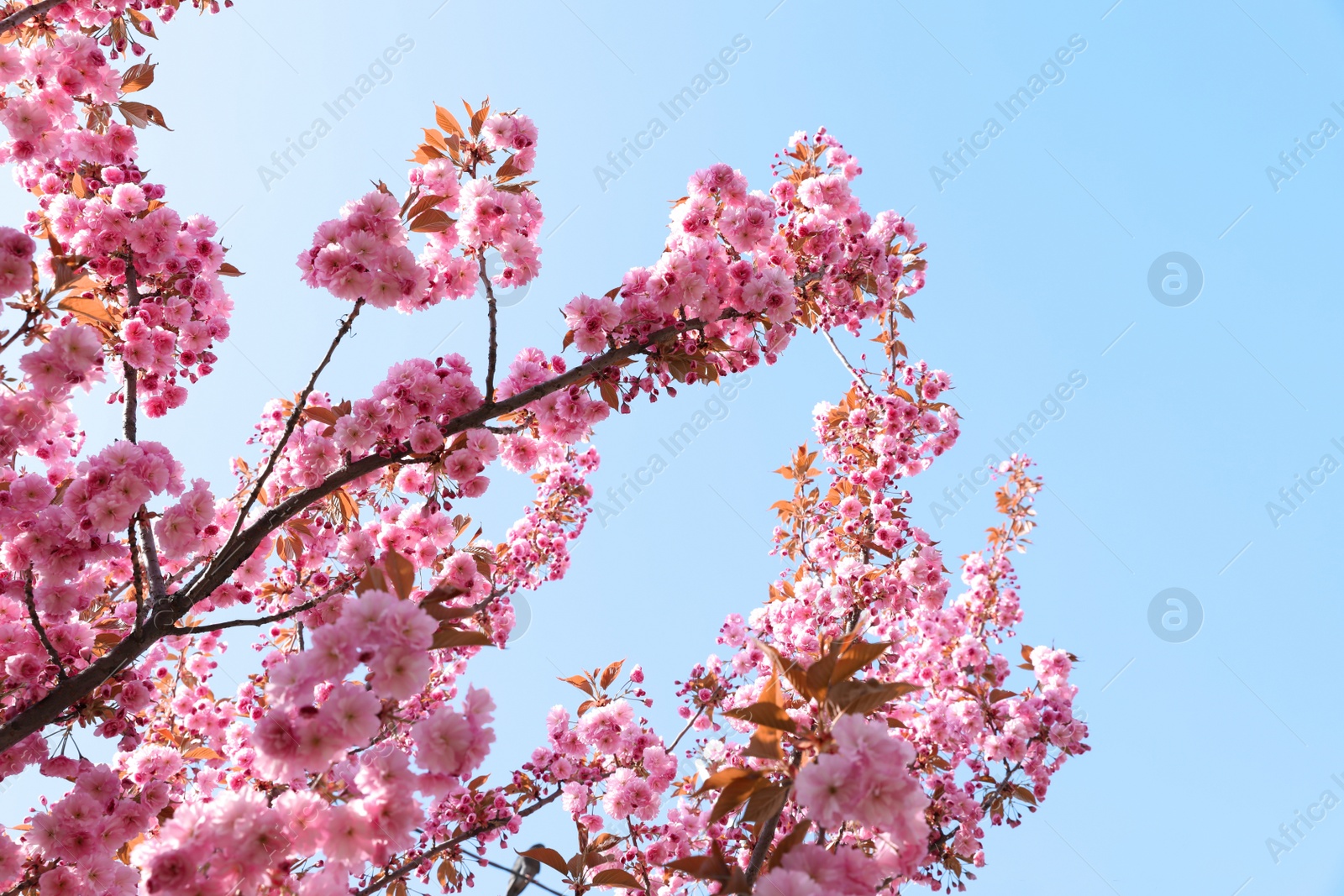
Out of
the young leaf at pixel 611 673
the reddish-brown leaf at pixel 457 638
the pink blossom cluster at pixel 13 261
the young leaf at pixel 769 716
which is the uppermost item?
the pink blossom cluster at pixel 13 261

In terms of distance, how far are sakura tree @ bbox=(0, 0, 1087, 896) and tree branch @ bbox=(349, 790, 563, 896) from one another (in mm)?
27

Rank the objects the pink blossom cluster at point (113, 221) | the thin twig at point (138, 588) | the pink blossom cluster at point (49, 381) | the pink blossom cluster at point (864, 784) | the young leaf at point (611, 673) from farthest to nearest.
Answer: the young leaf at point (611, 673) → the pink blossom cluster at point (113, 221) → the pink blossom cluster at point (49, 381) → the thin twig at point (138, 588) → the pink blossom cluster at point (864, 784)

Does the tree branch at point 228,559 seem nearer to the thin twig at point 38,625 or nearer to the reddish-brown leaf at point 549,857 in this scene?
the thin twig at point 38,625

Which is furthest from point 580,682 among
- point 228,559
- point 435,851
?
point 228,559

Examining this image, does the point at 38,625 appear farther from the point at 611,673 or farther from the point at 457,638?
the point at 611,673

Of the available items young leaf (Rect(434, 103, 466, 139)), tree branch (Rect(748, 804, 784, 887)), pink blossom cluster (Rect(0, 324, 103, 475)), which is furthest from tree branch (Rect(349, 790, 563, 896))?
young leaf (Rect(434, 103, 466, 139))

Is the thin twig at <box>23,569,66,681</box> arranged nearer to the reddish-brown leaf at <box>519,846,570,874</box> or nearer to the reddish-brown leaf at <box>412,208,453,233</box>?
the reddish-brown leaf at <box>519,846,570,874</box>

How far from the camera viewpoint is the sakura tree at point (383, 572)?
162 cm

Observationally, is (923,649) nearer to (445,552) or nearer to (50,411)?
(445,552)

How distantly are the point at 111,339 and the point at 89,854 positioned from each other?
1984 mm

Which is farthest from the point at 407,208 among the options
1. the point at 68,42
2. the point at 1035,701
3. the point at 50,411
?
the point at 1035,701

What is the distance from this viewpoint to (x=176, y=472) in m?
2.72

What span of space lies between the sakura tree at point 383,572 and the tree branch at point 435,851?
3 cm

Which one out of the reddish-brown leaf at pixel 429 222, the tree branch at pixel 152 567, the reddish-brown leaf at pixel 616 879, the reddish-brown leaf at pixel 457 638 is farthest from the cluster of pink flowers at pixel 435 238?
the reddish-brown leaf at pixel 616 879
